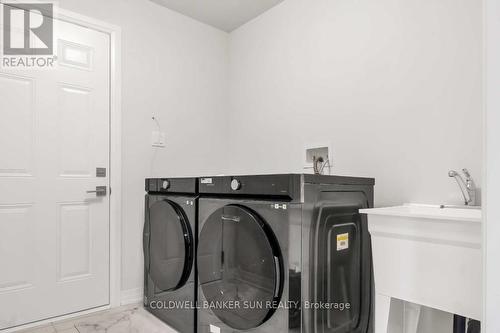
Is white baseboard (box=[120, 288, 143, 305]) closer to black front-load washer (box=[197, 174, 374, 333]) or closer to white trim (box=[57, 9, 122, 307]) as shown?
white trim (box=[57, 9, 122, 307])

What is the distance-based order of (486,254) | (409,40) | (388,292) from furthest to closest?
1. (409,40)
2. (388,292)
3. (486,254)

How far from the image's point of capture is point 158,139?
2547 millimetres

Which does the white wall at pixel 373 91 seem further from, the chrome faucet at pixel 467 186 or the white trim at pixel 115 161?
the white trim at pixel 115 161

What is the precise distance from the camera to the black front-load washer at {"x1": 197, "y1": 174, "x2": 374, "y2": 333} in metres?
1.32

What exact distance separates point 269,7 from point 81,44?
1486 mm

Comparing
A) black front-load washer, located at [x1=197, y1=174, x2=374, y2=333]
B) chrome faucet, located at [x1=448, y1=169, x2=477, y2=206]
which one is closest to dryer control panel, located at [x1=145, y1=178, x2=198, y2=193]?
black front-load washer, located at [x1=197, y1=174, x2=374, y2=333]

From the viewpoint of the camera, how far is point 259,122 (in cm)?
271

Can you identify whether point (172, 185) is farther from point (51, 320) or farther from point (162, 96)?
point (51, 320)

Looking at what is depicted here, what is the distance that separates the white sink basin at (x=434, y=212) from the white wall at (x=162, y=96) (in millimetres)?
1746

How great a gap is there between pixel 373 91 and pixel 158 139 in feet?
5.40

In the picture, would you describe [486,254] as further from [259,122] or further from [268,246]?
[259,122]

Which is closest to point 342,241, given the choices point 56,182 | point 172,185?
point 172,185

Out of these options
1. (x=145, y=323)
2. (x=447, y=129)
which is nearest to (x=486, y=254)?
(x=447, y=129)

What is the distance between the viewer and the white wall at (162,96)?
2.38 meters
